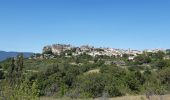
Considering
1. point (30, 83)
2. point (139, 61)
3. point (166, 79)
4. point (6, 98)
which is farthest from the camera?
point (139, 61)

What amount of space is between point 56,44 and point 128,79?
126626mm

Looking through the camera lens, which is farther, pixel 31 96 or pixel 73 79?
pixel 73 79

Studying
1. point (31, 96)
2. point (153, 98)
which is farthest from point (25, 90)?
point (153, 98)

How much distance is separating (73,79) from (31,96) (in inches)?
1618

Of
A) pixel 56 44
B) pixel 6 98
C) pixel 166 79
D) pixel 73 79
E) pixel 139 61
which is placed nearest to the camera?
pixel 6 98

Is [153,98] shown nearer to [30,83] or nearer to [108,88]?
[30,83]

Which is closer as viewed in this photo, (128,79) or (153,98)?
(153,98)

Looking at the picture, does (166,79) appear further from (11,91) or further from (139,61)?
A: (139,61)

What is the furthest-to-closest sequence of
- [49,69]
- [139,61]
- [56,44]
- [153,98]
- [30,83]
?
[56,44] → [139,61] → [49,69] → [153,98] → [30,83]

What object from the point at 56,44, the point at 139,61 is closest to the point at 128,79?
the point at 139,61

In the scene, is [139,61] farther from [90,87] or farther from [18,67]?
[90,87]

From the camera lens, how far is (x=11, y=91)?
1066 centimetres

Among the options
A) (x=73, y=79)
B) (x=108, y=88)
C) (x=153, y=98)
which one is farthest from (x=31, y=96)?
(x=73, y=79)

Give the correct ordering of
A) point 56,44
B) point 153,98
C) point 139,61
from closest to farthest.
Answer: point 153,98
point 139,61
point 56,44
